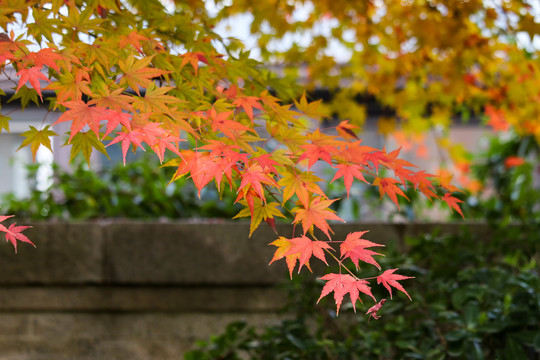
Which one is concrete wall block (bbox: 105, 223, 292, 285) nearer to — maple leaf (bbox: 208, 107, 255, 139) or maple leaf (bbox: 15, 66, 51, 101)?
maple leaf (bbox: 208, 107, 255, 139)

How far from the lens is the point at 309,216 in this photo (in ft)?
3.70

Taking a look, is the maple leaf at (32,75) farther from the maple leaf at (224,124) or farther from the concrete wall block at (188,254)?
the concrete wall block at (188,254)

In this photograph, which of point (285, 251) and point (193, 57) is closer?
point (285, 251)

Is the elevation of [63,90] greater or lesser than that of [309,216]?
greater

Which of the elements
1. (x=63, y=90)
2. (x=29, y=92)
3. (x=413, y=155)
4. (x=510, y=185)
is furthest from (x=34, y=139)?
(x=413, y=155)

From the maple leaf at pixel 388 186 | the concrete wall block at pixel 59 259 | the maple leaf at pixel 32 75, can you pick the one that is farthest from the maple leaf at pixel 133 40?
the concrete wall block at pixel 59 259

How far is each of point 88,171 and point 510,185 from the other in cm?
312

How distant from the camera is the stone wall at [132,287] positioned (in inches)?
104

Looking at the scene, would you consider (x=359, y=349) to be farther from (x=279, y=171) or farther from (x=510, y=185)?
(x=510, y=185)

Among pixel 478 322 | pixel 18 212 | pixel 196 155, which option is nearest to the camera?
pixel 196 155

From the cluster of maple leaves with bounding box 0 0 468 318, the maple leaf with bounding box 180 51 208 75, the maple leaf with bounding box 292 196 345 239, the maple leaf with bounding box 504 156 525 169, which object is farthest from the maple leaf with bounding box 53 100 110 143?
the maple leaf with bounding box 504 156 525 169

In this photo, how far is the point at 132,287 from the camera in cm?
272

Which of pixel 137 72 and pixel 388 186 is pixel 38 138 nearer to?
pixel 137 72

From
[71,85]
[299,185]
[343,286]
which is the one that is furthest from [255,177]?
[71,85]
